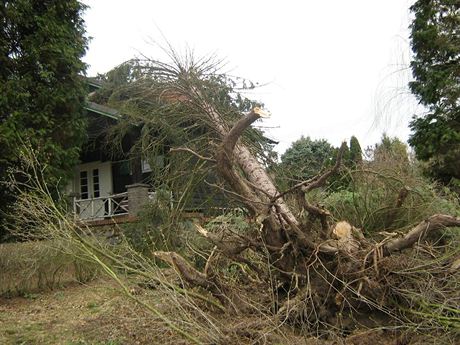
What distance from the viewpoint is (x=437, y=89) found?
1026 centimetres

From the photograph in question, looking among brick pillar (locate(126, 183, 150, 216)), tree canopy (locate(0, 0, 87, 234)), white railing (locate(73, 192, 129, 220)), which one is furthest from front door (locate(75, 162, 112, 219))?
tree canopy (locate(0, 0, 87, 234))

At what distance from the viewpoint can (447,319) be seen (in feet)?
11.8

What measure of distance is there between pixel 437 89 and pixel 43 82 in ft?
28.3

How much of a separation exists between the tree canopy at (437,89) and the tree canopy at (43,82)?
7184 millimetres

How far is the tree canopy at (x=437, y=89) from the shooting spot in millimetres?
9516

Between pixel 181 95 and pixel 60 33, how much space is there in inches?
142

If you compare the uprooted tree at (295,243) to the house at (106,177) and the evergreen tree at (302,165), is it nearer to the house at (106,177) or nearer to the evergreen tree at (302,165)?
the evergreen tree at (302,165)

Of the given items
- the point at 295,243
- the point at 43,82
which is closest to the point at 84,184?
the point at 43,82

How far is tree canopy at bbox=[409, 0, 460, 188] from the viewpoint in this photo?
9516 mm

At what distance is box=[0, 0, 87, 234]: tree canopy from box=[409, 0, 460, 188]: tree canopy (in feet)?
23.6

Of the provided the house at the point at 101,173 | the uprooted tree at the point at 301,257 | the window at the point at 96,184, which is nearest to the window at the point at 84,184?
the house at the point at 101,173

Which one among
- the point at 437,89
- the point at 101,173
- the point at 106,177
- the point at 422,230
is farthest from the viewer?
the point at 101,173

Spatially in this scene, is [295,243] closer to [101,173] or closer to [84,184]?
[101,173]

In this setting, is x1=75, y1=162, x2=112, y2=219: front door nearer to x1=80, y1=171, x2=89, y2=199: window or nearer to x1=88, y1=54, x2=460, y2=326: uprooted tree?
x1=80, y1=171, x2=89, y2=199: window
